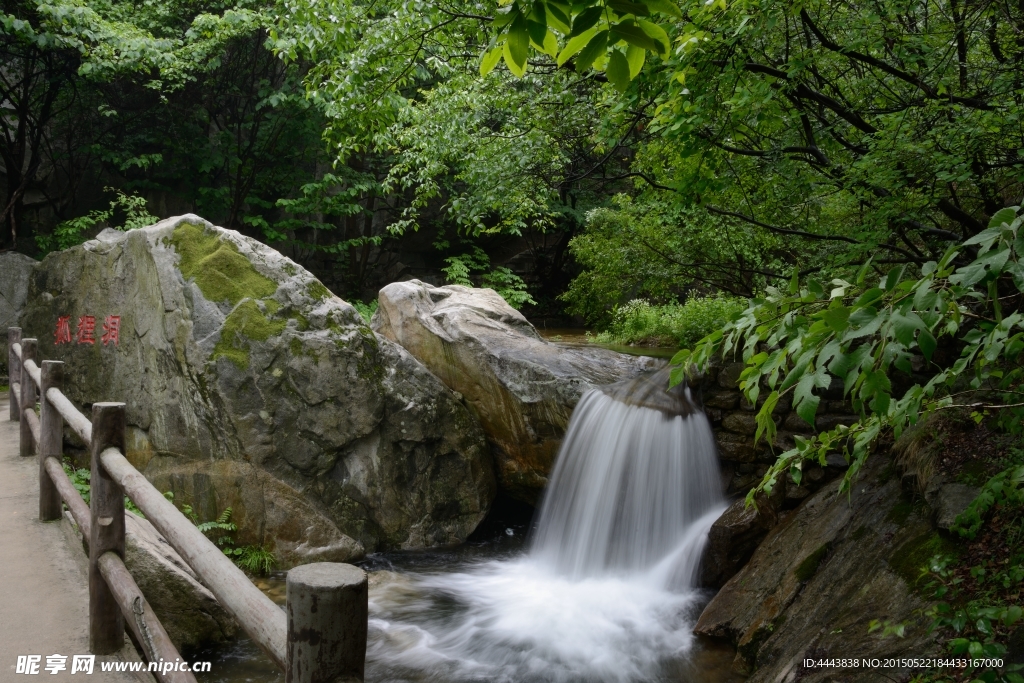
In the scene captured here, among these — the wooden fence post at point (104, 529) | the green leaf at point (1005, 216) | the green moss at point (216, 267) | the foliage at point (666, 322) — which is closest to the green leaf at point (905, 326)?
the green leaf at point (1005, 216)

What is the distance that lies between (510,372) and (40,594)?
482 cm

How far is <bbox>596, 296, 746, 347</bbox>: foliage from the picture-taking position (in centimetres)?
975

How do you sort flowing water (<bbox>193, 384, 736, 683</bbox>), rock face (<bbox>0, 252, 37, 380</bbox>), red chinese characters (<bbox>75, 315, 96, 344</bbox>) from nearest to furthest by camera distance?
flowing water (<bbox>193, 384, 736, 683</bbox>) < red chinese characters (<bbox>75, 315, 96, 344</bbox>) < rock face (<bbox>0, 252, 37, 380</bbox>)

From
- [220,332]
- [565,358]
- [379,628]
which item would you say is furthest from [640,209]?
[379,628]

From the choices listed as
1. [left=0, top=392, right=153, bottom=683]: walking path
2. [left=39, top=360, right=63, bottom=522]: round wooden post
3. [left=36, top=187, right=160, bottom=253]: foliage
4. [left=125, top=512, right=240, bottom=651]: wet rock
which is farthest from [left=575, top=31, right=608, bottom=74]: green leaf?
[left=36, top=187, right=160, bottom=253]: foliage

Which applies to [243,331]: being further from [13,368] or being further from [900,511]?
[900,511]

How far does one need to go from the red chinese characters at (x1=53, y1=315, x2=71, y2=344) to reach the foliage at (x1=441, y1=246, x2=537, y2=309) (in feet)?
24.1

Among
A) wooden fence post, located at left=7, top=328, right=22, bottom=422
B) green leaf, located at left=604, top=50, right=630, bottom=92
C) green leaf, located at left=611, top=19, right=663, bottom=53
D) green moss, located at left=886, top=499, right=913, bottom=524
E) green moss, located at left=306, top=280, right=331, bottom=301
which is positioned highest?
green leaf, located at left=611, top=19, right=663, bottom=53

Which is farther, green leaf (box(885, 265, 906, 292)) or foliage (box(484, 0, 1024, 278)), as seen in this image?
foliage (box(484, 0, 1024, 278))

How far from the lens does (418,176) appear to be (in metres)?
7.45

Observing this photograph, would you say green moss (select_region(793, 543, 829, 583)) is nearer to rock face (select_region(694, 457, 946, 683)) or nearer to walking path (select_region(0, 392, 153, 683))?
rock face (select_region(694, 457, 946, 683))

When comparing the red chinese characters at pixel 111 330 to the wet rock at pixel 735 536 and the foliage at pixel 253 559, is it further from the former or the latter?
the wet rock at pixel 735 536

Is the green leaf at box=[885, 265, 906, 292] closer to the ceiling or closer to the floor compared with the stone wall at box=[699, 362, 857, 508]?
closer to the ceiling

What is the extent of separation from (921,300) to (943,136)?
9.90 feet
